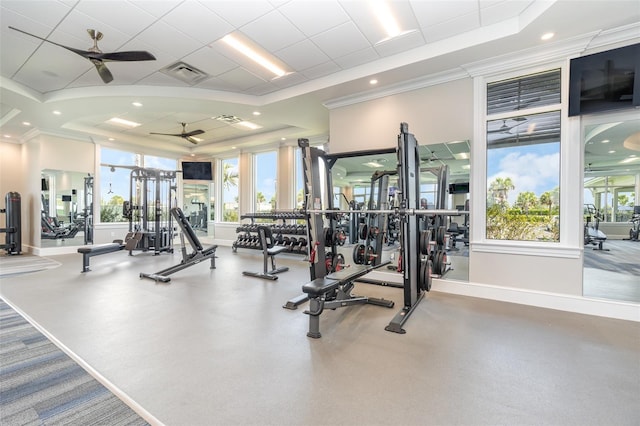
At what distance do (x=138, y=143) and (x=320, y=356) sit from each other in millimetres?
9074

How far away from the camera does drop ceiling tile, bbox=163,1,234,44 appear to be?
3.08m

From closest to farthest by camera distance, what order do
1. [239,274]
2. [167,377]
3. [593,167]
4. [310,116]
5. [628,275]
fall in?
[167,377], [628,275], [239,274], [310,116], [593,167]

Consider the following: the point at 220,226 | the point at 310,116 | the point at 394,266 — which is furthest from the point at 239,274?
the point at 220,226

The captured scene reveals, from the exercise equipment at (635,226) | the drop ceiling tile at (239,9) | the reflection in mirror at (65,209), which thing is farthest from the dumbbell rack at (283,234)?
the exercise equipment at (635,226)

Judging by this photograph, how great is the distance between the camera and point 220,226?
9672 millimetres

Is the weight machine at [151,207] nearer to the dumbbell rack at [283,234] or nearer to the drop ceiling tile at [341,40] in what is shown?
the dumbbell rack at [283,234]

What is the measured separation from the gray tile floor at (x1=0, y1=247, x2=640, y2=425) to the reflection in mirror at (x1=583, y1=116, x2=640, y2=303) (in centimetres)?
158

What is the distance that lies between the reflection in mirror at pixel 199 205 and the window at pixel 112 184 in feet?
6.09

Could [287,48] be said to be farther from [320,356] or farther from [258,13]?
[320,356]

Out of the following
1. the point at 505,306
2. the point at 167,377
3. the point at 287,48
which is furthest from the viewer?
the point at 287,48

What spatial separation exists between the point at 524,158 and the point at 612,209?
9.41m

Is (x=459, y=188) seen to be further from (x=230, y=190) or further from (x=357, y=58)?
(x=230, y=190)

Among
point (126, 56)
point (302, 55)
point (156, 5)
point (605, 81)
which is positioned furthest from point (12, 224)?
point (605, 81)

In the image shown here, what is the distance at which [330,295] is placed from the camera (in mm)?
3393
